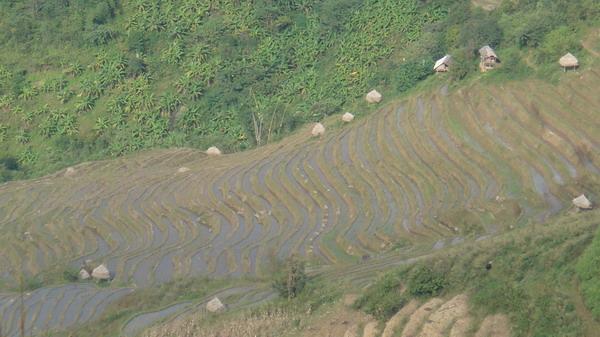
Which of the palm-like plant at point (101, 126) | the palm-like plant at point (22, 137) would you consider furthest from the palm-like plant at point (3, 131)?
the palm-like plant at point (101, 126)

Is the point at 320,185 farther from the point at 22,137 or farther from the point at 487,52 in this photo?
the point at 22,137

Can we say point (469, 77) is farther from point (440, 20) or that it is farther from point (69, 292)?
point (69, 292)

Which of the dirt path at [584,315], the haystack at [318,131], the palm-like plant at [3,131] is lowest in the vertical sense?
the palm-like plant at [3,131]

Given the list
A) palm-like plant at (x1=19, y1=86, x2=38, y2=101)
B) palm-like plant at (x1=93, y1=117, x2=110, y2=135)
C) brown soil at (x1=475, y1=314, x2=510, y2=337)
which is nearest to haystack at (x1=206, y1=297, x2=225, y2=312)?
brown soil at (x1=475, y1=314, x2=510, y2=337)

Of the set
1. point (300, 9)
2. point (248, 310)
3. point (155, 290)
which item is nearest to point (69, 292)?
point (155, 290)

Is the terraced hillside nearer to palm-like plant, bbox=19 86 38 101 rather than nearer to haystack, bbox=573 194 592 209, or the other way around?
haystack, bbox=573 194 592 209

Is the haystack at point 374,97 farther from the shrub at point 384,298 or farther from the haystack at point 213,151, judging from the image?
the shrub at point 384,298
